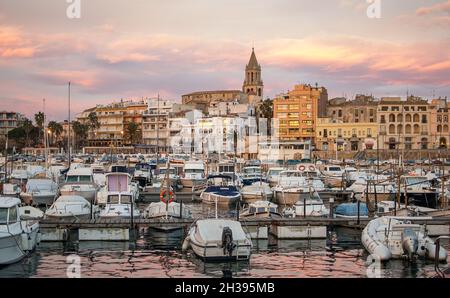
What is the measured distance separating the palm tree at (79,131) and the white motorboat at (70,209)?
9749cm

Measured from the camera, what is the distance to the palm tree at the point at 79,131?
4801 inches

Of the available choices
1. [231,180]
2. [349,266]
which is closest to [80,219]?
[349,266]

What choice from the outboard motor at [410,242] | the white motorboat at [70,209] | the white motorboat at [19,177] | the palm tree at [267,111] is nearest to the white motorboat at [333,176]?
the white motorboat at [19,177]

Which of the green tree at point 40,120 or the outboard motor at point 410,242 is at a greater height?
the green tree at point 40,120

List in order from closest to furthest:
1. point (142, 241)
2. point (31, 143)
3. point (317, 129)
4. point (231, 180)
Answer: point (142, 241)
point (231, 180)
point (317, 129)
point (31, 143)

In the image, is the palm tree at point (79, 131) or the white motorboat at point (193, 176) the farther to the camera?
the palm tree at point (79, 131)

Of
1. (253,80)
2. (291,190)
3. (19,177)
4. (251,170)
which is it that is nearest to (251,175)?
(251,170)

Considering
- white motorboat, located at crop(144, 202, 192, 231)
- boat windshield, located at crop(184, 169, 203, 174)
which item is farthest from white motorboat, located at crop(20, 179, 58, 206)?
boat windshield, located at crop(184, 169, 203, 174)

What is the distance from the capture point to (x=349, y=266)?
63.2 feet

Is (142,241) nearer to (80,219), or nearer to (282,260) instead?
(80,219)

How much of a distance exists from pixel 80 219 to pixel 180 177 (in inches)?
952

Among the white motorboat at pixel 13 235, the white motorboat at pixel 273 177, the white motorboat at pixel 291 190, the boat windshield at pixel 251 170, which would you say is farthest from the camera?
the boat windshield at pixel 251 170

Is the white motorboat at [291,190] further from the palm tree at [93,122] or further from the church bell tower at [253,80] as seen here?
the church bell tower at [253,80]

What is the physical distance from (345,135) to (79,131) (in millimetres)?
52417
